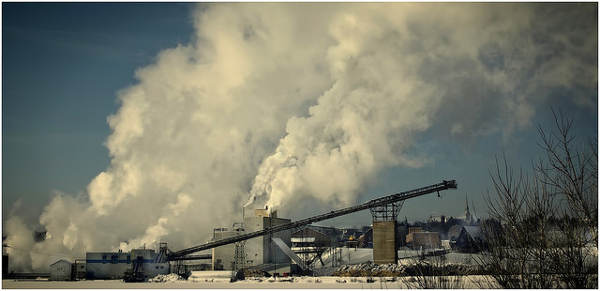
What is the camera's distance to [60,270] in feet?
164

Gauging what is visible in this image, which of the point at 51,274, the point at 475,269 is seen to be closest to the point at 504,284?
the point at 475,269

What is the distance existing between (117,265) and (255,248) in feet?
40.9

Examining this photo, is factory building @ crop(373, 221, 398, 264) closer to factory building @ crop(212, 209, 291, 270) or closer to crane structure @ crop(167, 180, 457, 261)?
crane structure @ crop(167, 180, 457, 261)

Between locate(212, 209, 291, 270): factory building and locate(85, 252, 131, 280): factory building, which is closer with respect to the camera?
locate(85, 252, 131, 280): factory building

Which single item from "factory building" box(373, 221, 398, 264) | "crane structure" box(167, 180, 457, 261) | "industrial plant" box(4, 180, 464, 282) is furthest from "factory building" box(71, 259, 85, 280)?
"factory building" box(373, 221, 398, 264)

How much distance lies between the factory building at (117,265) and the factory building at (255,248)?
6955 millimetres

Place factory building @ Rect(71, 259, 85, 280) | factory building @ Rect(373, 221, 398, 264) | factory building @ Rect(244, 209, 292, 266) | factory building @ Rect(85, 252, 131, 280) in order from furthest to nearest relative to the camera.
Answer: factory building @ Rect(244, 209, 292, 266), factory building @ Rect(85, 252, 131, 280), factory building @ Rect(71, 259, 85, 280), factory building @ Rect(373, 221, 398, 264)

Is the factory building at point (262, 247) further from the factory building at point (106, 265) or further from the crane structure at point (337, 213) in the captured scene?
the factory building at point (106, 265)

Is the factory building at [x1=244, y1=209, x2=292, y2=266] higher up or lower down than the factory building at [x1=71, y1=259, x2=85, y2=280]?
higher up

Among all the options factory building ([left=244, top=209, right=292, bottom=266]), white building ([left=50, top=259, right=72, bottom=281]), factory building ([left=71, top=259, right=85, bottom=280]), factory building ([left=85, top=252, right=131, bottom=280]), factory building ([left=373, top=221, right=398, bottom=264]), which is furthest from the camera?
factory building ([left=244, top=209, right=292, bottom=266])

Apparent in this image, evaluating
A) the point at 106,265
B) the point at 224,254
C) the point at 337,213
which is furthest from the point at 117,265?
the point at 337,213

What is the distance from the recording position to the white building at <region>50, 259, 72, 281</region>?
162 feet

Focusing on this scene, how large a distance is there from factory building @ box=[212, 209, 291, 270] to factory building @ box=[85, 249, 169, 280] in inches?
274

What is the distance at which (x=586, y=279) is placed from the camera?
1482cm
